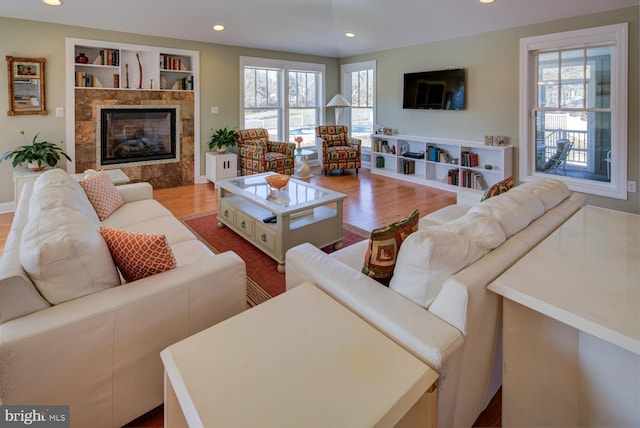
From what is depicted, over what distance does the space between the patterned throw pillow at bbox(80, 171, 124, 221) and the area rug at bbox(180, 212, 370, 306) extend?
34.7 inches

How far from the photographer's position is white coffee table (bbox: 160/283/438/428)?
88 cm

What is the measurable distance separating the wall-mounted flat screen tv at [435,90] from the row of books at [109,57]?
4517 millimetres

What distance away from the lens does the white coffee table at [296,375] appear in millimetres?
882

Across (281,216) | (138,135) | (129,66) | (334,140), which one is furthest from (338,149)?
(281,216)

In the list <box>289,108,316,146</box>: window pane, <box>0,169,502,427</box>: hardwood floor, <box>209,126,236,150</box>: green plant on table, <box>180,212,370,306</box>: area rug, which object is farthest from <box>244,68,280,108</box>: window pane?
<box>180,212,370,306</box>: area rug

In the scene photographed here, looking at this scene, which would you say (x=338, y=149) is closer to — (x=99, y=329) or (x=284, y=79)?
(x=284, y=79)

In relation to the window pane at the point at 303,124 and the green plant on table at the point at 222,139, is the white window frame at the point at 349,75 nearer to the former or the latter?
the window pane at the point at 303,124

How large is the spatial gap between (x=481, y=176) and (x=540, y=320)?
15.1ft

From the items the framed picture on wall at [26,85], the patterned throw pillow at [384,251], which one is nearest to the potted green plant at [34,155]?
the framed picture on wall at [26,85]

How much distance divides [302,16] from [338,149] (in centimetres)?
232

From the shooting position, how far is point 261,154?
564 centimetres

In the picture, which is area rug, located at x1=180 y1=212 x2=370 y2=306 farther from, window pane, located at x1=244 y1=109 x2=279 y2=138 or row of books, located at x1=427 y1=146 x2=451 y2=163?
window pane, located at x1=244 y1=109 x2=279 y2=138

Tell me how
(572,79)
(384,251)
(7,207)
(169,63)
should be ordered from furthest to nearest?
(169,63) < (7,207) < (572,79) < (384,251)

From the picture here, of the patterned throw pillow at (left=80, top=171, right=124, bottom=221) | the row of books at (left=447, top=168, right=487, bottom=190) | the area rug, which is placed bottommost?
the area rug
